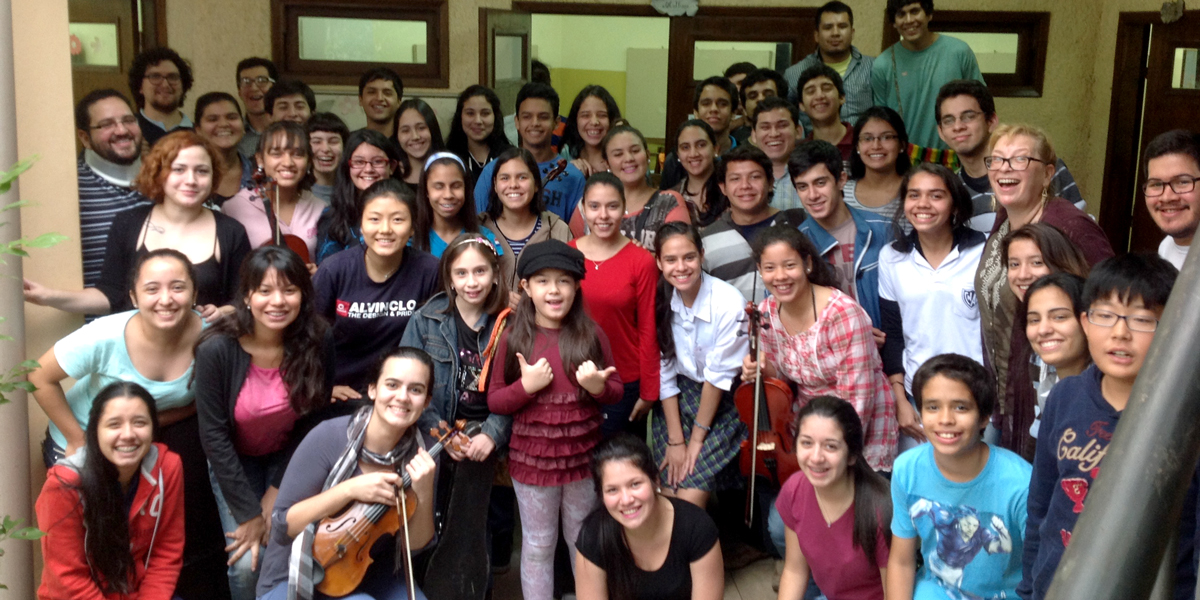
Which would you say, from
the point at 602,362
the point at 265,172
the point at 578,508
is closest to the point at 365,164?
the point at 265,172

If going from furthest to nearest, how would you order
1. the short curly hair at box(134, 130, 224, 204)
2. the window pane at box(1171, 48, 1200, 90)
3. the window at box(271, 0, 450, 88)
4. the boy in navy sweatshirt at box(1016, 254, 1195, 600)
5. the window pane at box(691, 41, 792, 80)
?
the window pane at box(691, 41, 792, 80), the window at box(271, 0, 450, 88), the window pane at box(1171, 48, 1200, 90), the short curly hair at box(134, 130, 224, 204), the boy in navy sweatshirt at box(1016, 254, 1195, 600)

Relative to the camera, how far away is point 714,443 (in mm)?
3229

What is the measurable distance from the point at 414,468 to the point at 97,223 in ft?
4.67

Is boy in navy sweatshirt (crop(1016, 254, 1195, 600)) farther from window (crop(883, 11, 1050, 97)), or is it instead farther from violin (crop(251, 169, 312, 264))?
window (crop(883, 11, 1050, 97))

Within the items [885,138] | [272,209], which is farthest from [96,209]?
[885,138]

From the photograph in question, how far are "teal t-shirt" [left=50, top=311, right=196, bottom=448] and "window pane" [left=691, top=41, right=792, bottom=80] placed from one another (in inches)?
161

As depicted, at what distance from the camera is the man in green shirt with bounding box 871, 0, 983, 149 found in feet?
15.3

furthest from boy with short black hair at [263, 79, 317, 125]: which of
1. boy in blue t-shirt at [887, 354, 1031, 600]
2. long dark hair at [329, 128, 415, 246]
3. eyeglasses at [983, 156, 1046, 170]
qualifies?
boy in blue t-shirt at [887, 354, 1031, 600]

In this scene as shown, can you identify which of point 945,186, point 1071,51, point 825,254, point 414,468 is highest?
point 1071,51

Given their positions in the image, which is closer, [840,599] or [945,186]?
[840,599]

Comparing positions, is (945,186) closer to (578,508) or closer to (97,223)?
(578,508)

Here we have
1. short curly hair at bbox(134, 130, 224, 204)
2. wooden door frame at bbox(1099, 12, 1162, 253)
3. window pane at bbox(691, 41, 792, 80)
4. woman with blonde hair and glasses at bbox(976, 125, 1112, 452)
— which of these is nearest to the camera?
woman with blonde hair and glasses at bbox(976, 125, 1112, 452)

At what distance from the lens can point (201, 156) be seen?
300cm

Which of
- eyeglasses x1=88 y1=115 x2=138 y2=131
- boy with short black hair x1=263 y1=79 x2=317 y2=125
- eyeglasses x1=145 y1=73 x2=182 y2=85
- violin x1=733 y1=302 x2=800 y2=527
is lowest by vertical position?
violin x1=733 y1=302 x2=800 y2=527
